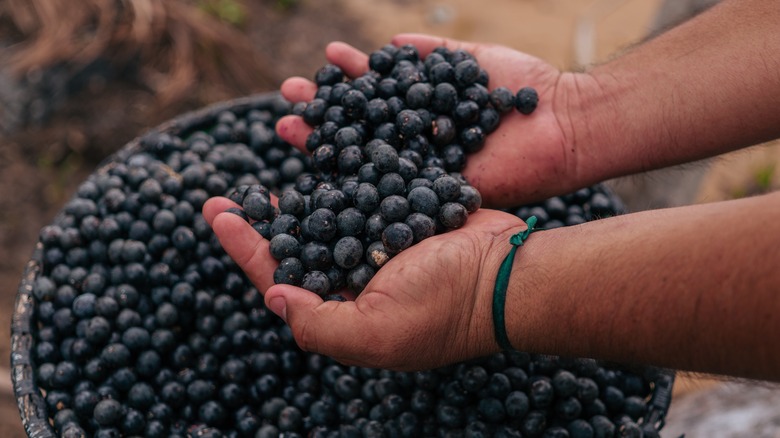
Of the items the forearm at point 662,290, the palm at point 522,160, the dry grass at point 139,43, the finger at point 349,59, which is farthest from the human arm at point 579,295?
the dry grass at point 139,43

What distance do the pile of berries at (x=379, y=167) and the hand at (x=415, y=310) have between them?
79 mm

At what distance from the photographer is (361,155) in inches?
65.9

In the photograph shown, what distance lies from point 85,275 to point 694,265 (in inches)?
64.2

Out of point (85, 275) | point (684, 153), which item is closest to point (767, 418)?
point (684, 153)

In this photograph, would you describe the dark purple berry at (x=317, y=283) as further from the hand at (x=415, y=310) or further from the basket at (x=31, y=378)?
the basket at (x=31, y=378)

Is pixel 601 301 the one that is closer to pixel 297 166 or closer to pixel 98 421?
pixel 297 166

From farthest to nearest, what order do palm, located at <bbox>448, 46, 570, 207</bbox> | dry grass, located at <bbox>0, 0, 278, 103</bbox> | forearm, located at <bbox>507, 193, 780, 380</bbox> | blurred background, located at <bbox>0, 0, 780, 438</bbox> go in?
dry grass, located at <bbox>0, 0, 278, 103</bbox> < blurred background, located at <bbox>0, 0, 780, 438</bbox> < palm, located at <bbox>448, 46, 570, 207</bbox> < forearm, located at <bbox>507, 193, 780, 380</bbox>

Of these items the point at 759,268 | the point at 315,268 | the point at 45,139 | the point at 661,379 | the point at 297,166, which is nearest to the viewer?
the point at 759,268

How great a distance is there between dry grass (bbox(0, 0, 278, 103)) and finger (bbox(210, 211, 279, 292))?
83.4 inches

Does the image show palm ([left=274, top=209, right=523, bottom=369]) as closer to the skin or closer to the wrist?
the skin

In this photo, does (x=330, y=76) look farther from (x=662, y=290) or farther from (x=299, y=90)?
(x=662, y=290)

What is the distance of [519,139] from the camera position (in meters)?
1.91

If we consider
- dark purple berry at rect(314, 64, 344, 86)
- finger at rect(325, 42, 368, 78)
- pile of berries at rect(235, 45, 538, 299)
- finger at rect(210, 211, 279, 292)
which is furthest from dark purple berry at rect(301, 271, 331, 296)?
finger at rect(325, 42, 368, 78)

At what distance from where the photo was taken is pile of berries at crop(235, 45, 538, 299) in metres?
1.51
